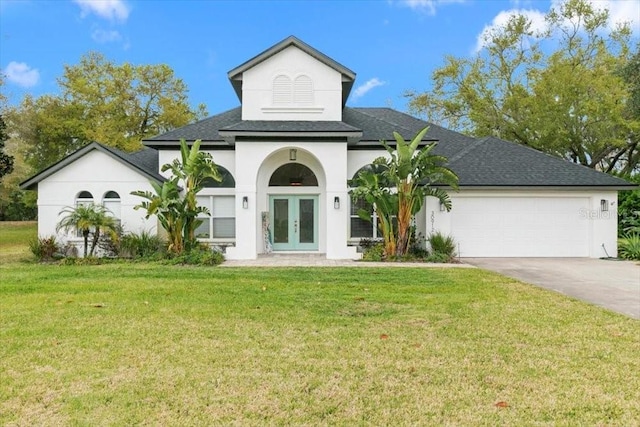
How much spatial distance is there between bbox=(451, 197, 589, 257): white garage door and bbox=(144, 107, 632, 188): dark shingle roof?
0.86 metres

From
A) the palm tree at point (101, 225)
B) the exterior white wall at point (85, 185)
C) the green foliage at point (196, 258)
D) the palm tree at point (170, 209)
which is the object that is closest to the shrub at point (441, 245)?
the green foliage at point (196, 258)

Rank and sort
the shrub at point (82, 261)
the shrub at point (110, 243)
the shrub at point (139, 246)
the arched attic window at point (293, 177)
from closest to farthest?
the shrub at point (82, 261), the shrub at point (139, 246), the shrub at point (110, 243), the arched attic window at point (293, 177)

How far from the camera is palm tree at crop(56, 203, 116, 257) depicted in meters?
14.9

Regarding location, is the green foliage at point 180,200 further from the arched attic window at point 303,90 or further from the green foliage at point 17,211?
the green foliage at point 17,211

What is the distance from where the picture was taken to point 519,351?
5.57 m

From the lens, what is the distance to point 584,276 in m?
12.1

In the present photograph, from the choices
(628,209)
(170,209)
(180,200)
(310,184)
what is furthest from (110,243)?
(628,209)

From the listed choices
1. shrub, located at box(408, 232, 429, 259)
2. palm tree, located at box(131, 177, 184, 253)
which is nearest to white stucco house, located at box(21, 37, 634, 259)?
shrub, located at box(408, 232, 429, 259)

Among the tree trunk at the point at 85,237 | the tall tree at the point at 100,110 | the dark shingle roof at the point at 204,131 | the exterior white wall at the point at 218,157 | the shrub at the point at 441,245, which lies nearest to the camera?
the tree trunk at the point at 85,237

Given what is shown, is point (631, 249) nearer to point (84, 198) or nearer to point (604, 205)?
point (604, 205)

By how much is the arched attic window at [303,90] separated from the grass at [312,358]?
992 centimetres

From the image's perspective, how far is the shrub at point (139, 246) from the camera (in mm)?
15688

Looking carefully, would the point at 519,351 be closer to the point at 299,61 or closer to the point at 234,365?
the point at 234,365

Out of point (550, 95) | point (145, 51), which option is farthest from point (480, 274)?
point (145, 51)
